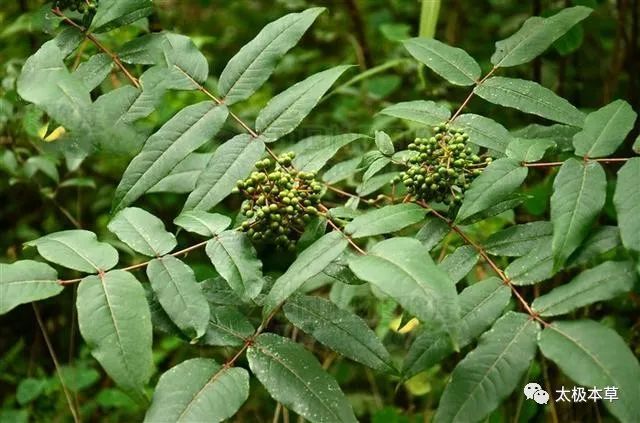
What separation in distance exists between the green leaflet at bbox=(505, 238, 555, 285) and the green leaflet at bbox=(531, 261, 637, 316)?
0.08 metres

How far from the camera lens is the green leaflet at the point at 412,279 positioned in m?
1.14

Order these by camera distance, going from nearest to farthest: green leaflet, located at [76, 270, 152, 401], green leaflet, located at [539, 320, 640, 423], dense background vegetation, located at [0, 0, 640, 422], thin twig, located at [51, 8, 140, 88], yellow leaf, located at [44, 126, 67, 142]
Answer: green leaflet, located at [539, 320, 640, 423] → green leaflet, located at [76, 270, 152, 401] → thin twig, located at [51, 8, 140, 88] → yellow leaf, located at [44, 126, 67, 142] → dense background vegetation, located at [0, 0, 640, 422]

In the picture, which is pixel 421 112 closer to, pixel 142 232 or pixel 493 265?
pixel 493 265

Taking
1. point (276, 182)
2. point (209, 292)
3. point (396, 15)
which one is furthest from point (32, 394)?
point (396, 15)

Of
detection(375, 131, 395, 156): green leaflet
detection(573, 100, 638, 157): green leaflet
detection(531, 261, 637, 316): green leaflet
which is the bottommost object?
detection(531, 261, 637, 316): green leaflet

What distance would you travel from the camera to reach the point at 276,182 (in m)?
1.51

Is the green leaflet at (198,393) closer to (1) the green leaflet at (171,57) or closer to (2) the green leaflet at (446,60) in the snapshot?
(1) the green leaflet at (171,57)

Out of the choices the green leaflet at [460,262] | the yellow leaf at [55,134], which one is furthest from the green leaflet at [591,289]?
the yellow leaf at [55,134]

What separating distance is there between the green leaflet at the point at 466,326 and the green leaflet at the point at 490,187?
18cm

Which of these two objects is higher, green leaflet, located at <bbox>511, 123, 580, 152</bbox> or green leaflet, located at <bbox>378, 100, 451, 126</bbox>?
green leaflet, located at <bbox>378, 100, 451, 126</bbox>

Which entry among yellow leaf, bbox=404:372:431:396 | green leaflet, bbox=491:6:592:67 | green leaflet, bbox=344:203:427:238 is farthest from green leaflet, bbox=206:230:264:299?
yellow leaf, bbox=404:372:431:396

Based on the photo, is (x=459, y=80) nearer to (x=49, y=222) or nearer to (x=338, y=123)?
(x=338, y=123)

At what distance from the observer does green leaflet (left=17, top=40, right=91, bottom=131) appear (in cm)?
139

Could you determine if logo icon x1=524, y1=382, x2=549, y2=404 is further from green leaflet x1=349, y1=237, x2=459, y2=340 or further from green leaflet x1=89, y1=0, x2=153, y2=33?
green leaflet x1=89, y1=0, x2=153, y2=33
